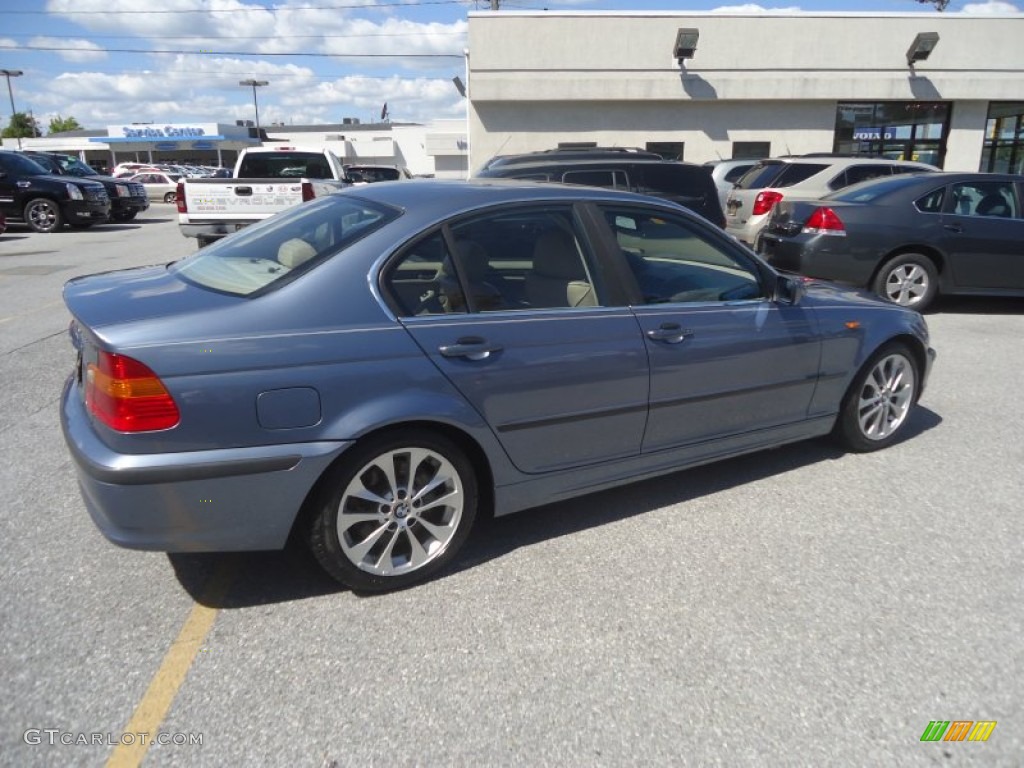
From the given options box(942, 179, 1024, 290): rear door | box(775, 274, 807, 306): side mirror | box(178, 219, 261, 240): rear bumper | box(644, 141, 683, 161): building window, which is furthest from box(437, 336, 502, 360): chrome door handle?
box(644, 141, 683, 161): building window

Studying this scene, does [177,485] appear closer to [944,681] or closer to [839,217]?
[944,681]

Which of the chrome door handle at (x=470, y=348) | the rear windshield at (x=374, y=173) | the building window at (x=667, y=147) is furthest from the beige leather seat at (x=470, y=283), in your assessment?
the building window at (x=667, y=147)

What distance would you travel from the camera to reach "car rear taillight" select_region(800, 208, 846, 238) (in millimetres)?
8031

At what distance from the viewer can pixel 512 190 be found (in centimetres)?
355

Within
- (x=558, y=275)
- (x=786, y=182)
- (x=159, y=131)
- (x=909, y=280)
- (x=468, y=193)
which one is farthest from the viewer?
(x=159, y=131)

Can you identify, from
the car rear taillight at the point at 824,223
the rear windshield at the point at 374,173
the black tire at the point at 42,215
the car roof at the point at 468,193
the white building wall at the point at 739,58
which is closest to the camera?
the car roof at the point at 468,193

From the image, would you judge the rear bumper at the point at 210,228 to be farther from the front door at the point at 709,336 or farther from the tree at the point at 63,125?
the tree at the point at 63,125

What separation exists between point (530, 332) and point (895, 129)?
75.3 feet

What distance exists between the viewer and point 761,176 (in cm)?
1199

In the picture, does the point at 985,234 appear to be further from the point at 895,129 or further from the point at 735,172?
the point at 895,129

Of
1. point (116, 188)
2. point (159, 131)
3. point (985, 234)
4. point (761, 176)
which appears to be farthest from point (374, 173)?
point (159, 131)

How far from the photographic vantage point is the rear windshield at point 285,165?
13578 mm

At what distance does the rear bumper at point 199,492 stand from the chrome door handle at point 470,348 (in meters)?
0.53

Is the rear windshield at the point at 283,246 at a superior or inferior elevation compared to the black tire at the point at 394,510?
superior
